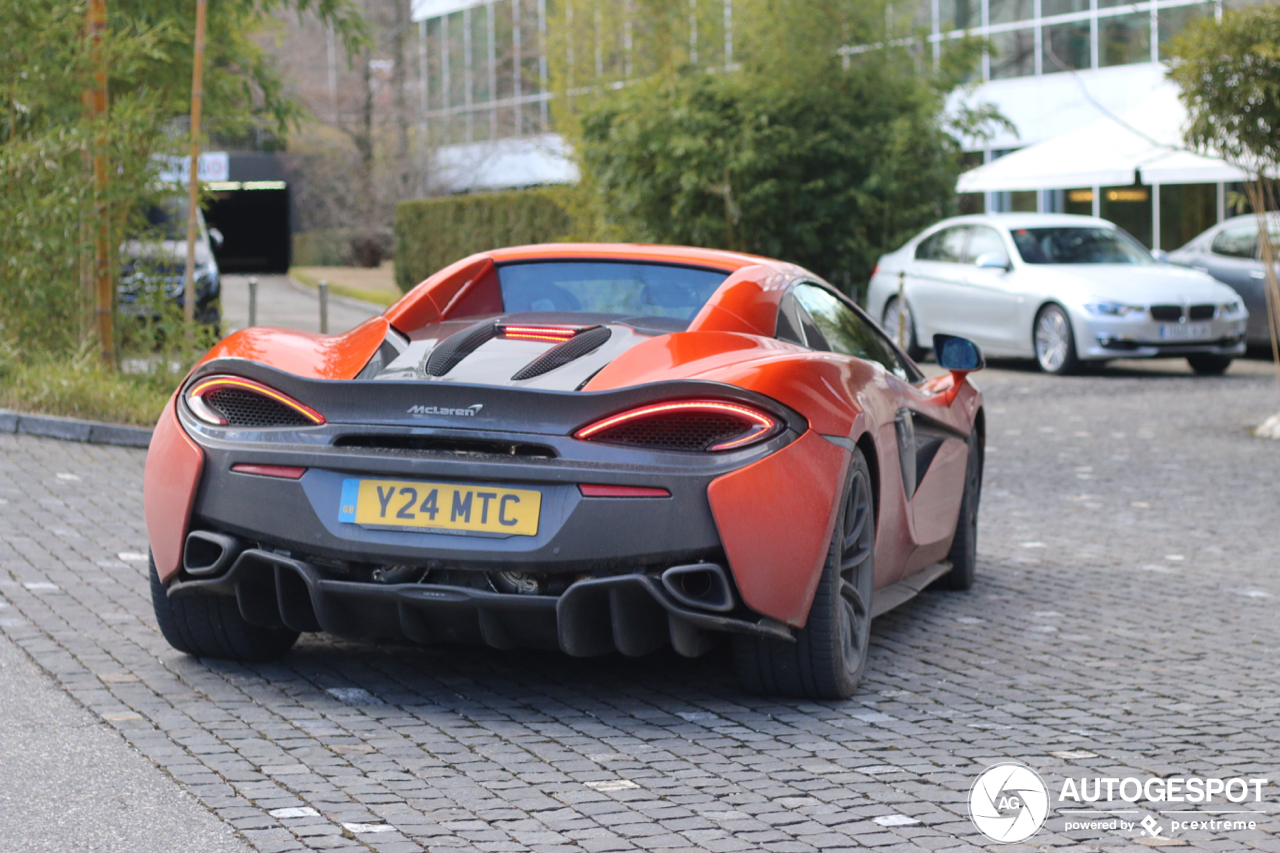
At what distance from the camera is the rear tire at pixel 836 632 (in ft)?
14.7

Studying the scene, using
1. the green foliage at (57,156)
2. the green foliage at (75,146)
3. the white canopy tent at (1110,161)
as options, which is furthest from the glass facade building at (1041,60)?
the green foliage at (57,156)

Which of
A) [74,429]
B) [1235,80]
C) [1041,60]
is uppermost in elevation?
[1041,60]

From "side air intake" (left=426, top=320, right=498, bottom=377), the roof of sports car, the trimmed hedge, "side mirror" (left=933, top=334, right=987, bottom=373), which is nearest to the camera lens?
"side air intake" (left=426, top=320, right=498, bottom=377)

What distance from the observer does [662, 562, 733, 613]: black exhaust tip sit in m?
4.19

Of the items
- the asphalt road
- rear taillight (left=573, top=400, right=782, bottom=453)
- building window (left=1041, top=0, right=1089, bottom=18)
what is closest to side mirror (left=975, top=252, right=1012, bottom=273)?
the asphalt road

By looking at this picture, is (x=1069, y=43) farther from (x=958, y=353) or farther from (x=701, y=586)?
(x=701, y=586)

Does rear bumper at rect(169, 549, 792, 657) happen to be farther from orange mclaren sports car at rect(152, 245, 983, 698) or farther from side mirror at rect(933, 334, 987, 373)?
side mirror at rect(933, 334, 987, 373)

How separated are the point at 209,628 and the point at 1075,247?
14.0 metres

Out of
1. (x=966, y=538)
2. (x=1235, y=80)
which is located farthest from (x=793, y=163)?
(x=966, y=538)

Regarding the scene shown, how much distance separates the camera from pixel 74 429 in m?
10.4

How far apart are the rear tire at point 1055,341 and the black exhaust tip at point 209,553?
13070 millimetres

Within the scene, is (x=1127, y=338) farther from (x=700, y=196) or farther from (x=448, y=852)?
(x=448, y=852)

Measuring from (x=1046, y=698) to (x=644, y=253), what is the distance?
1832 mm

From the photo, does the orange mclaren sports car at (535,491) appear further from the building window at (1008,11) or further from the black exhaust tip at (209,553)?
the building window at (1008,11)
